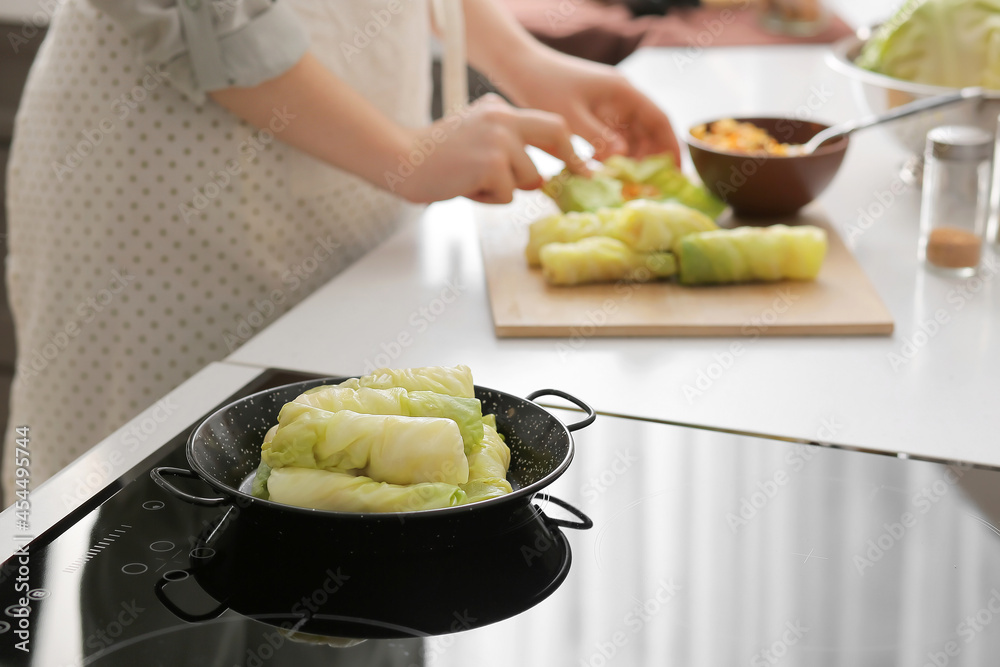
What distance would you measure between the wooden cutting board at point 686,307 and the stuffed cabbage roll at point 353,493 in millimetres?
385

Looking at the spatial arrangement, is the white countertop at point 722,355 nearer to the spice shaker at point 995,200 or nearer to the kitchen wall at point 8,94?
the spice shaker at point 995,200

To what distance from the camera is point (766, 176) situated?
116 centimetres

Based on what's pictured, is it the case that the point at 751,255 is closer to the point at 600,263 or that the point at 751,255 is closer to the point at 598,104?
the point at 600,263

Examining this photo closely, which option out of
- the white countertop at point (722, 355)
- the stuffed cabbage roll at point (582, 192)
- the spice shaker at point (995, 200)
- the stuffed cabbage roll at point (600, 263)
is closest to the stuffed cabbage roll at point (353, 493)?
the white countertop at point (722, 355)

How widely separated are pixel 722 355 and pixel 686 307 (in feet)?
0.29

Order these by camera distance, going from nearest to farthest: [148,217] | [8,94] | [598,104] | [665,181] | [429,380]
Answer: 1. [429,380]
2. [148,217]
3. [665,181]
4. [598,104]
5. [8,94]

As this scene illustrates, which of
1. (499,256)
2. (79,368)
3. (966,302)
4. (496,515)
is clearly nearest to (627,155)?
(499,256)

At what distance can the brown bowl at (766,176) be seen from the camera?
1.15 metres

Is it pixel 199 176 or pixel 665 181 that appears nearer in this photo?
pixel 199 176

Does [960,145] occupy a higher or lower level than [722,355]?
higher

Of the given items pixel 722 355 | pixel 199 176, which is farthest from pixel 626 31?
pixel 722 355

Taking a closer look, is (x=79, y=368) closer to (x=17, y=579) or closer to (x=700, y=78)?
(x=17, y=579)

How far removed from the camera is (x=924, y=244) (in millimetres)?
1078

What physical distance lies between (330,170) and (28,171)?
365 mm
